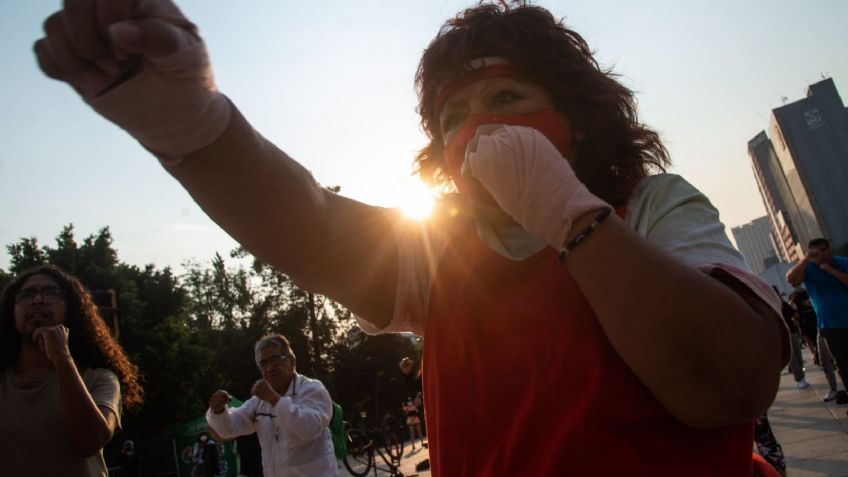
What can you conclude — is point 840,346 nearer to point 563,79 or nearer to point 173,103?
point 563,79

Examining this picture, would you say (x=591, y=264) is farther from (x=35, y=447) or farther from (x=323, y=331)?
(x=323, y=331)

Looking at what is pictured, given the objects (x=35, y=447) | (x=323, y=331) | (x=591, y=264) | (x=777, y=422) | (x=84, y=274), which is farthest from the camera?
(x=323, y=331)

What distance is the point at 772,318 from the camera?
1016mm

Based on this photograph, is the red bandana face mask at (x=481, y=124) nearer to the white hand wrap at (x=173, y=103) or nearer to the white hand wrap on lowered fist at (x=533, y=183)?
the white hand wrap on lowered fist at (x=533, y=183)

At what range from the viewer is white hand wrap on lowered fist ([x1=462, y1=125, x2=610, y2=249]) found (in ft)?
3.46

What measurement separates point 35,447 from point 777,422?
7.62 meters

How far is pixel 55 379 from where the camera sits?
8.70 feet

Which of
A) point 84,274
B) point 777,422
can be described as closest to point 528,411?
point 777,422

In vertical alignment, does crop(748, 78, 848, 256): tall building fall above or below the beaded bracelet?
above

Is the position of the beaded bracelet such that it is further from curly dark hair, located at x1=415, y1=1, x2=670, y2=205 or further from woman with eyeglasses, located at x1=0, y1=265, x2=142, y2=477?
woman with eyeglasses, located at x1=0, y1=265, x2=142, y2=477

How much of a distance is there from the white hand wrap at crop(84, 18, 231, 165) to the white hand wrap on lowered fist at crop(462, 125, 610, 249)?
505mm

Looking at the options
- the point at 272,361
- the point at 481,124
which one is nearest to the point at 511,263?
the point at 481,124

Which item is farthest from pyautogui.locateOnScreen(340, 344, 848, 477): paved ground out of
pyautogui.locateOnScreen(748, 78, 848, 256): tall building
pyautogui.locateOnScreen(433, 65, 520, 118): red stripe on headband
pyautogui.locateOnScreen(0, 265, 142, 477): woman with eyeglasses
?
pyautogui.locateOnScreen(748, 78, 848, 256): tall building

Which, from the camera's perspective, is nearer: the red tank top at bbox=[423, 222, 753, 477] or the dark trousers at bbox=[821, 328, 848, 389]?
the red tank top at bbox=[423, 222, 753, 477]
